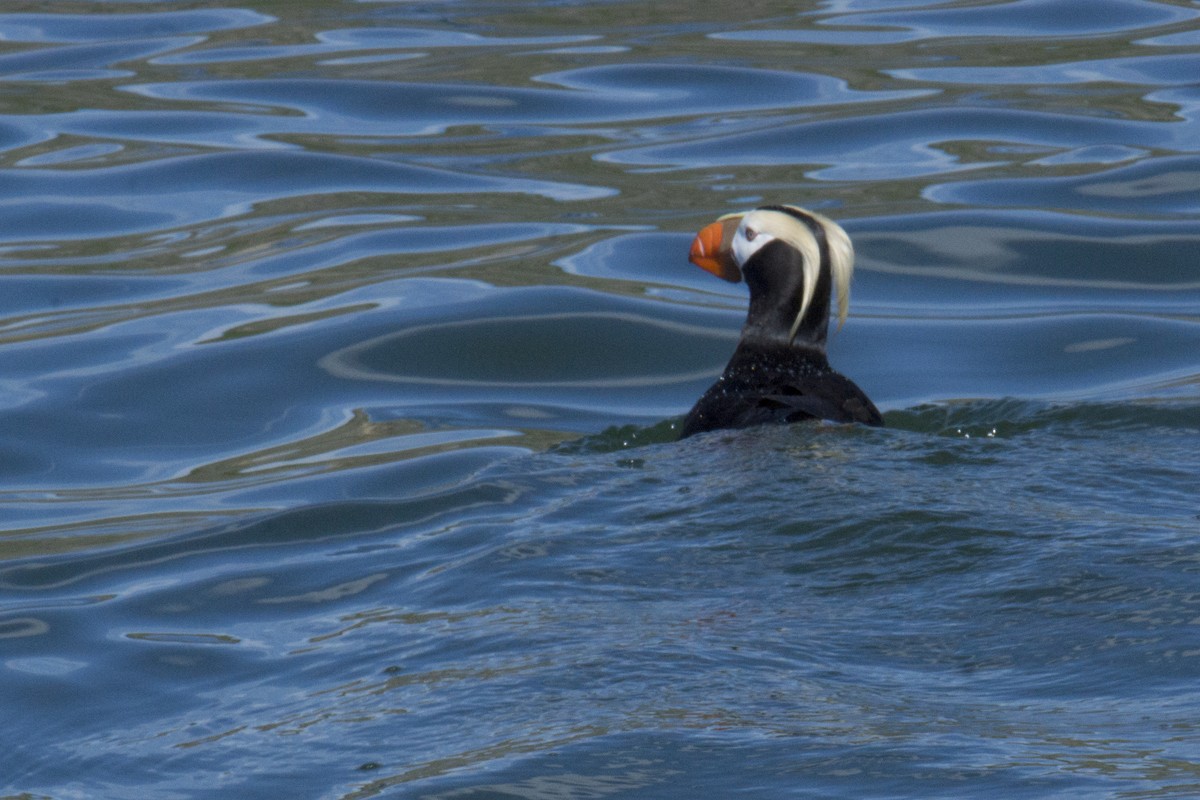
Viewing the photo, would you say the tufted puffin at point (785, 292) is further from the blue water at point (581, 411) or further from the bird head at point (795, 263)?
the blue water at point (581, 411)

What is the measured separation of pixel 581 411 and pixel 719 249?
106 cm

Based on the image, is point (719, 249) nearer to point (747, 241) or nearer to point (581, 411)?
point (747, 241)

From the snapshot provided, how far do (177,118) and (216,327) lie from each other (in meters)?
4.64

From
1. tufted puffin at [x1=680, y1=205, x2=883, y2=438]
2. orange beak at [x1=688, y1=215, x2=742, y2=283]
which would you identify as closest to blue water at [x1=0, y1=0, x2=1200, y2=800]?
tufted puffin at [x1=680, y1=205, x2=883, y2=438]

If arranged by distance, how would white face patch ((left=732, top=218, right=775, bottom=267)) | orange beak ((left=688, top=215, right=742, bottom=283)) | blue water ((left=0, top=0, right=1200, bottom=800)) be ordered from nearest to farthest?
blue water ((left=0, top=0, right=1200, bottom=800))
white face patch ((left=732, top=218, right=775, bottom=267))
orange beak ((left=688, top=215, right=742, bottom=283))

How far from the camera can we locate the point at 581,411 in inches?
300

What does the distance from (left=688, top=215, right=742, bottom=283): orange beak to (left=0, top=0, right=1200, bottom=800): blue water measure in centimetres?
61

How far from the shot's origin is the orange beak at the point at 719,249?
271 inches

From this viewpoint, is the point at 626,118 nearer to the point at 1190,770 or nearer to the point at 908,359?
the point at 908,359

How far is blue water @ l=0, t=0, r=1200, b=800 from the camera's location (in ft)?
12.6

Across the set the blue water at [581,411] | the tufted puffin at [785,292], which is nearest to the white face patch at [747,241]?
the tufted puffin at [785,292]

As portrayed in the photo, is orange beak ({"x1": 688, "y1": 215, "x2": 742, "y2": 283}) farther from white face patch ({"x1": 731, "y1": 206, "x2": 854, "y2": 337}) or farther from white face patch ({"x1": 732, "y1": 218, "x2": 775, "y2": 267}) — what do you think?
white face patch ({"x1": 731, "y1": 206, "x2": 854, "y2": 337})

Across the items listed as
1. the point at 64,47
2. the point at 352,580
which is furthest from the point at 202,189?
the point at 352,580

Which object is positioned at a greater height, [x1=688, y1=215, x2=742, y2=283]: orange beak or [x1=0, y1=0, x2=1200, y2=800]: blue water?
[x1=688, y1=215, x2=742, y2=283]: orange beak
